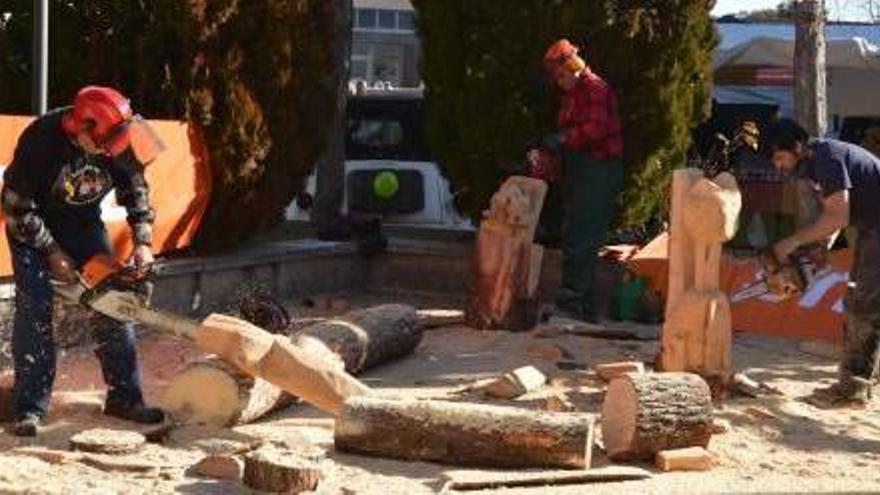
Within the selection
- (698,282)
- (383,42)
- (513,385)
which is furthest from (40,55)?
(383,42)

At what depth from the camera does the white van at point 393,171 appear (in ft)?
44.8

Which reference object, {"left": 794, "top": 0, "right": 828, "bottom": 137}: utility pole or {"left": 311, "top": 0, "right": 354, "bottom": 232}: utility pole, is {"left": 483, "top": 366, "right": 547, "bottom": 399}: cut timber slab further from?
{"left": 794, "top": 0, "right": 828, "bottom": 137}: utility pole

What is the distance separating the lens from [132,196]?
6.95 meters

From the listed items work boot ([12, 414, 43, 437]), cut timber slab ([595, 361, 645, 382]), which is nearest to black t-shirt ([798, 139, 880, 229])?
cut timber slab ([595, 361, 645, 382])

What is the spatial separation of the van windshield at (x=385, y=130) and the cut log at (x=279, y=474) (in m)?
8.72

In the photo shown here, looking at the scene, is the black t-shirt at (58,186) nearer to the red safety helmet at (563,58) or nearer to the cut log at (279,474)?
the cut log at (279,474)

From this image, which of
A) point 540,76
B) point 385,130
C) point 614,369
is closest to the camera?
point 614,369

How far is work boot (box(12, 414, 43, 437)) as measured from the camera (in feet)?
21.9

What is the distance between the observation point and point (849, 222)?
817 centimetres

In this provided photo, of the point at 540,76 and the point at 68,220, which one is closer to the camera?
the point at 68,220

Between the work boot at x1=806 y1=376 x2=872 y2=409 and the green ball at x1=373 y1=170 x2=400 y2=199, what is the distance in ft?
20.2

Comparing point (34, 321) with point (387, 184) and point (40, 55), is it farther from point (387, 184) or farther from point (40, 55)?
point (387, 184)

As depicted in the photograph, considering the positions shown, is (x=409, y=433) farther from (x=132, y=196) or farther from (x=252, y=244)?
(x=252, y=244)

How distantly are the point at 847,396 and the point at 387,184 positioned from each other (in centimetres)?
637
